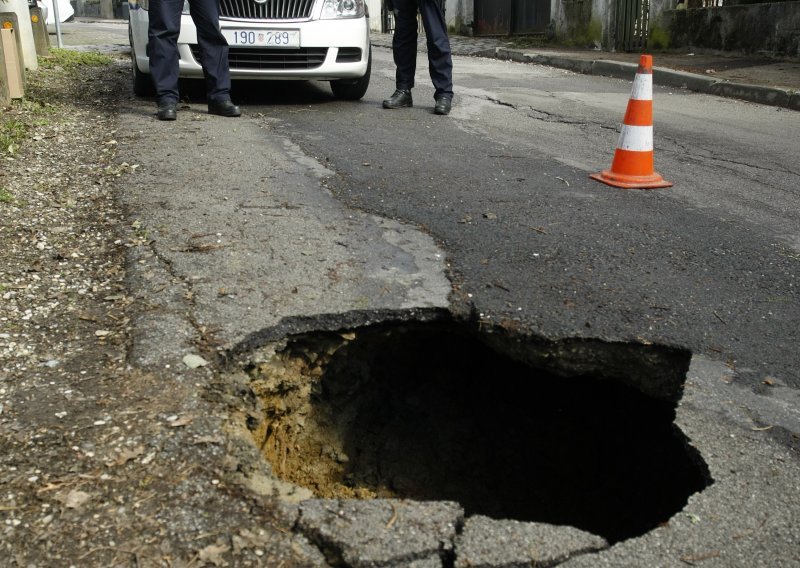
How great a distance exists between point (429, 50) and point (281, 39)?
1.30m

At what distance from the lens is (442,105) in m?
7.05

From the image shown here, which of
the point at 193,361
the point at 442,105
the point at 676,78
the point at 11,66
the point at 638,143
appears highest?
the point at 11,66

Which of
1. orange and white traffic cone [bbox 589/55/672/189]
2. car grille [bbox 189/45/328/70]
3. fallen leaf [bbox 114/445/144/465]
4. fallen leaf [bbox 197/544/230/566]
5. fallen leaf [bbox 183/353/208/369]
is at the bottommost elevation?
fallen leaf [bbox 197/544/230/566]

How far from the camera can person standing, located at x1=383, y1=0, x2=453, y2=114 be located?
6914mm

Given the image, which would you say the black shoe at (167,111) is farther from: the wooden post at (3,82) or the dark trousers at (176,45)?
the wooden post at (3,82)

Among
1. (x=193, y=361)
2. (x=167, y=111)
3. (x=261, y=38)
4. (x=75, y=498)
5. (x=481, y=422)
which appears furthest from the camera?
(x=261, y=38)

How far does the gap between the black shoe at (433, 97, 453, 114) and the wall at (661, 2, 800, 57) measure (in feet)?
21.7

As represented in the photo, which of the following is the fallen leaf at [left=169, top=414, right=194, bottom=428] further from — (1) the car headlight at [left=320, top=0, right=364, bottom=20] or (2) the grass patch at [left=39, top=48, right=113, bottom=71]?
(2) the grass patch at [left=39, top=48, right=113, bottom=71]

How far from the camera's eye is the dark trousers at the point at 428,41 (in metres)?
6.91

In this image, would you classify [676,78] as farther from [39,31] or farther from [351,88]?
[39,31]

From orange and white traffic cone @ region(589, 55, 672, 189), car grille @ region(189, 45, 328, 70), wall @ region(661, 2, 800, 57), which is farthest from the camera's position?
wall @ region(661, 2, 800, 57)

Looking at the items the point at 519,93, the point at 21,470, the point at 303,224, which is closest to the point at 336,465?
the point at 303,224

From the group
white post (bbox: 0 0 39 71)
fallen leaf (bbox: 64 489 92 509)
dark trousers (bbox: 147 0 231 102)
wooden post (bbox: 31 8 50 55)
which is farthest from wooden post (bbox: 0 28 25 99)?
fallen leaf (bbox: 64 489 92 509)

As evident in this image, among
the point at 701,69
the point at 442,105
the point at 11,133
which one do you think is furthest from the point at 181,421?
the point at 701,69
